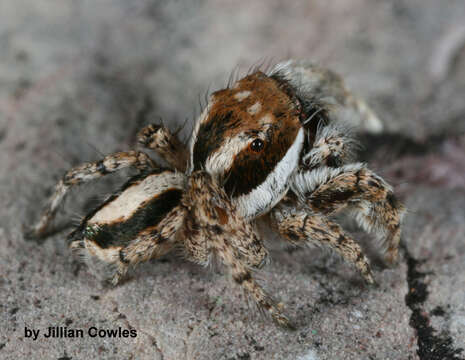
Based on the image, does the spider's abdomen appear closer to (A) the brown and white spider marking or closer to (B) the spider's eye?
(A) the brown and white spider marking

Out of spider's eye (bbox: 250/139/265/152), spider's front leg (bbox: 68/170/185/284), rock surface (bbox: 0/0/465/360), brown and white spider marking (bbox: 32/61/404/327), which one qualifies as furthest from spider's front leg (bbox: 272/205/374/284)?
spider's front leg (bbox: 68/170/185/284)

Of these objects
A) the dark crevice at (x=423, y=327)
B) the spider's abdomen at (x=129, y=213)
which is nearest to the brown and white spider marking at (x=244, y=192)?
the spider's abdomen at (x=129, y=213)

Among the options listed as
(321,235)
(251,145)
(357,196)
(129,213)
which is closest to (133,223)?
(129,213)

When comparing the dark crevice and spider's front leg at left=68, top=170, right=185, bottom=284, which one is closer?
the dark crevice

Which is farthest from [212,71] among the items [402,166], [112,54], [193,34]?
[402,166]

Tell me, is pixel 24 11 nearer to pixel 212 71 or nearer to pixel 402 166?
pixel 212 71

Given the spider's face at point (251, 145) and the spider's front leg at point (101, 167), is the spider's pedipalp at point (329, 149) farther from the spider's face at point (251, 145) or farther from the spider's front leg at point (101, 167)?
the spider's front leg at point (101, 167)
